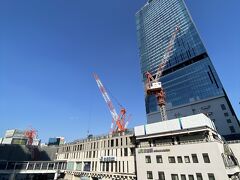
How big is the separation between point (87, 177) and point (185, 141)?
155 feet

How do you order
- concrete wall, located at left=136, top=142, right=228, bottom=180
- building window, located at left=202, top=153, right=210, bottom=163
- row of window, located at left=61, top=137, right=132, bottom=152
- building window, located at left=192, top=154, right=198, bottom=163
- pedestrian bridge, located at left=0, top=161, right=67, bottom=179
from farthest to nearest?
pedestrian bridge, located at left=0, top=161, right=67, bottom=179 < row of window, located at left=61, top=137, right=132, bottom=152 < building window, located at left=192, top=154, right=198, bottom=163 < building window, located at left=202, top=153, right=210, bottom=163 < concrete wall, located at left=136, top=142, right=228, bottom=180

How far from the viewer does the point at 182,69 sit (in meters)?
119

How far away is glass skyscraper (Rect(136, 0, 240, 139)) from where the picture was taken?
89750mm

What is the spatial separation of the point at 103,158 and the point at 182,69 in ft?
304

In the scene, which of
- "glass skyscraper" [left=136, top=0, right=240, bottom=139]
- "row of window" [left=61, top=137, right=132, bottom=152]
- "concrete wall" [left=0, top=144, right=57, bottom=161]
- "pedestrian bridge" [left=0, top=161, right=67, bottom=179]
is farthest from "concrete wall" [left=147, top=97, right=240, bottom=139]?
"concrete wall" [left=0, top=144, right=57, bottom=161]

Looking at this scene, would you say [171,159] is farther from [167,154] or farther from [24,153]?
[24,153]

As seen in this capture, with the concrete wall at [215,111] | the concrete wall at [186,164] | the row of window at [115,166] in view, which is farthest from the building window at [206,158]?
the concrete wall at [215,111]

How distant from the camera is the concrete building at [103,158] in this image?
53.6 metres

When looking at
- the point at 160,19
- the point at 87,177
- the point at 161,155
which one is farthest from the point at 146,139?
the point at 160,19

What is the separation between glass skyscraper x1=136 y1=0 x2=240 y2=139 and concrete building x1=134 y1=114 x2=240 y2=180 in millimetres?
56068

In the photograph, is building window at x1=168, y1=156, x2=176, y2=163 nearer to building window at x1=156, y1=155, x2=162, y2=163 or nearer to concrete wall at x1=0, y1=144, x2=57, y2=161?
building window at x1=156, y1=155, x2=162, y2=163

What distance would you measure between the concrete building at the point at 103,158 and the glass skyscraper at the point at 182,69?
60607 mm

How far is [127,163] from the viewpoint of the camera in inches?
2077

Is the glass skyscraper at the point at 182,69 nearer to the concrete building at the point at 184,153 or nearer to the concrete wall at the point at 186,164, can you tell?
the concrete building at the point at 184,153
